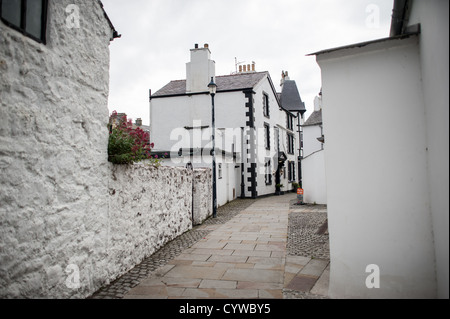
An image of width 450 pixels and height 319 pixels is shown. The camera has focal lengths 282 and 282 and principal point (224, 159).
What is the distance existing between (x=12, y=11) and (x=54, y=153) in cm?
151

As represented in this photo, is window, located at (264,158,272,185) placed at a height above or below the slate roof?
below

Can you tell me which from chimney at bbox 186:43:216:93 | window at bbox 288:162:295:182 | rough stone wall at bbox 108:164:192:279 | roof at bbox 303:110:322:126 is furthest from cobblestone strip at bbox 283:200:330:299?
roof at bbox 303:110:322:126

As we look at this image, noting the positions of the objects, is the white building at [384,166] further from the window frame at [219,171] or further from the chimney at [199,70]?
the chimney at [199,70]

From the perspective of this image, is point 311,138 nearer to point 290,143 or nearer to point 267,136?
point 290,143

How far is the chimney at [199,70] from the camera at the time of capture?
17.5m

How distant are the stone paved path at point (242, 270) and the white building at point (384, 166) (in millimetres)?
804

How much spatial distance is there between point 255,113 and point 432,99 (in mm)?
15889

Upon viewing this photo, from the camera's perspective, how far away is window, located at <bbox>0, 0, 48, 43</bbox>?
2.81 meters

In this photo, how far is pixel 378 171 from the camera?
3.38m

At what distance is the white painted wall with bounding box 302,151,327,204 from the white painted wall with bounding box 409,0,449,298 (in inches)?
418

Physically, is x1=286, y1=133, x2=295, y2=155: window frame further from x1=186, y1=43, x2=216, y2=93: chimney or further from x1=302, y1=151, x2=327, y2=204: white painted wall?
x1=302, y1=151, x2=327, y2=204: white painted wall

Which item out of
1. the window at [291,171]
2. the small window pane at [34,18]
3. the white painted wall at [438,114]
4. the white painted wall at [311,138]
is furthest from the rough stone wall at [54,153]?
the white painted wall at [311,138]

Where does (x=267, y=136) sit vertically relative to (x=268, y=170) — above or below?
above

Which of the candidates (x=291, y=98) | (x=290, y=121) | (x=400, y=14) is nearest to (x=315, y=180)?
(x=400, y=14)
